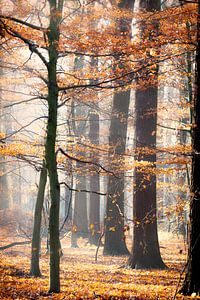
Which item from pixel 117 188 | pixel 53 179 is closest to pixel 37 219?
pixel 53 179

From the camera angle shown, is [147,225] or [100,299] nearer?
[100,299]

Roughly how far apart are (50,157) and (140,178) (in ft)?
16.0

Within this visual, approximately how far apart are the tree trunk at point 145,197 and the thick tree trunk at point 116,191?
2837 millimetres

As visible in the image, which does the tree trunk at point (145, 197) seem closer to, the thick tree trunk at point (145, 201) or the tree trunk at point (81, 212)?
the thick tree trunk at point (145, 201)

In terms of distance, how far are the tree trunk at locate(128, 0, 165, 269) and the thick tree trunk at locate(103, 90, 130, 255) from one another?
2837 millimetres

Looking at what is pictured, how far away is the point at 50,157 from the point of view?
8.34 meters

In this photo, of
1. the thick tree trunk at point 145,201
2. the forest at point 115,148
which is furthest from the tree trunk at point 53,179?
the thick tree trunk at point 145,201

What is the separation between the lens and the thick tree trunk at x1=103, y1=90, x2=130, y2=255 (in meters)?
15.9

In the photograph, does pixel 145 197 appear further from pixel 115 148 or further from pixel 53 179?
pixel 53 179

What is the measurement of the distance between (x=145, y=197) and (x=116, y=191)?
3672 mm

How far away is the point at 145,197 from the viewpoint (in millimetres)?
12523

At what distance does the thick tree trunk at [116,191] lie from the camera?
15.9 m

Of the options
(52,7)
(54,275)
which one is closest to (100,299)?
(54,275)

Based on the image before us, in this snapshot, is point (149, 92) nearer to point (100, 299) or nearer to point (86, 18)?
point (86, 18)
